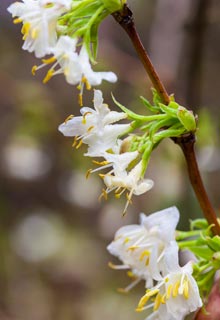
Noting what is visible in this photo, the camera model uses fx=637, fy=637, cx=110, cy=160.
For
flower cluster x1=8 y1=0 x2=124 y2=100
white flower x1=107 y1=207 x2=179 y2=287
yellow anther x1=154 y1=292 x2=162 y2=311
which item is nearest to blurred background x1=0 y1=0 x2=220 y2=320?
white flower x1=107 y1=207 x2=179 y2=287

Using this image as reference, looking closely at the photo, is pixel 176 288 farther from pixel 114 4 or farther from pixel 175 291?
pixel 114 4

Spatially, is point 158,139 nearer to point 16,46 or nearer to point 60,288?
point 60,288

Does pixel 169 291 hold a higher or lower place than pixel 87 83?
lower

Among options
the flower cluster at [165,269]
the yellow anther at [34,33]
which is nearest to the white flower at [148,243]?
the flower cluster at [165,269]

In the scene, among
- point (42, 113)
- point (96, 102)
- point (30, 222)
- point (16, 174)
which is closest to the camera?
point (96, 102)

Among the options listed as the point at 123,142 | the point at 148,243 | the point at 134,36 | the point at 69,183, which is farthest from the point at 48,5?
the point at 69,183

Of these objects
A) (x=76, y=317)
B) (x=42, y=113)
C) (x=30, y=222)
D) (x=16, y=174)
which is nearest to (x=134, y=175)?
(x=42, y=113)
